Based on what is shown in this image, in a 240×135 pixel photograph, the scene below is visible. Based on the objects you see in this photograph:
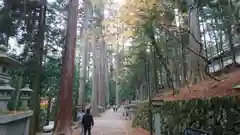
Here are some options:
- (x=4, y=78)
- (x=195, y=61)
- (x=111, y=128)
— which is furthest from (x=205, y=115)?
(x=111, y=128)

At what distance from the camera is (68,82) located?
31.8 ft

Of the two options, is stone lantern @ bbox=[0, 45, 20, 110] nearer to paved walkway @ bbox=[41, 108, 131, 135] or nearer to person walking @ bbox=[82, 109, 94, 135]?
person walking @ bbox=[82, 109, 94, 135]

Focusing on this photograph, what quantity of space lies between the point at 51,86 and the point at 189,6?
1375 centimetres

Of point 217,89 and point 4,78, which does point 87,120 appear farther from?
point 217,89

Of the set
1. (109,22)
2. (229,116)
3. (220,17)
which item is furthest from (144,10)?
(220,17)

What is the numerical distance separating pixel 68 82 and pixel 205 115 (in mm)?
6039

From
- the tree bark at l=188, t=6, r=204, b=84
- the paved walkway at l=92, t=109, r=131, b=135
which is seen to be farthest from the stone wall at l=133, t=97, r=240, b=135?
the paved walkway at l=92, t=109, r=131, b=135

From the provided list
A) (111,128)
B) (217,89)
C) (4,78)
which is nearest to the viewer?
(217,89)

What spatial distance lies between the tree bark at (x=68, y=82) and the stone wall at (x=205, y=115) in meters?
3.87

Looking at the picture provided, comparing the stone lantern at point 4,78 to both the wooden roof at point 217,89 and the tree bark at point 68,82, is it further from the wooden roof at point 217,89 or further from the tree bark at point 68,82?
the wooden roof at point 217,89

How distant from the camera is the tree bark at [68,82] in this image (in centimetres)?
935

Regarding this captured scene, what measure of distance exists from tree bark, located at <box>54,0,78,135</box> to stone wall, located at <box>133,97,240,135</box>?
387 centimetres

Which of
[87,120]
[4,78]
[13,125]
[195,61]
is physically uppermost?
[195,61]

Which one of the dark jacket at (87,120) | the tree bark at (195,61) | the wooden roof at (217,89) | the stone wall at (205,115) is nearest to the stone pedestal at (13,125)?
the dark jacket at (87,120)
